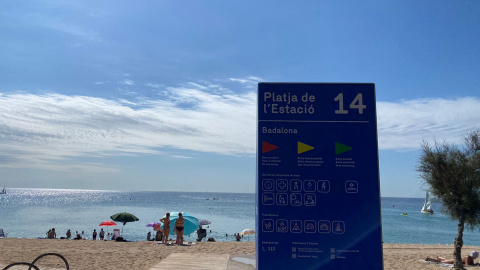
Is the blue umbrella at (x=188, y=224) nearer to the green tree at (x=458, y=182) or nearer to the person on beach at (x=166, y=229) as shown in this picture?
the person on beach at (x=166, y=229)

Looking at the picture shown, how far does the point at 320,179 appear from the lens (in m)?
3.52

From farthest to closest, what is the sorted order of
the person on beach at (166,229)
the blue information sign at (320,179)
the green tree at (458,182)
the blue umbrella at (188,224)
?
1. the blue umbrella at (188,224)
2. the person on beach at (166,229)
3. the green tree at (458,182)
4. the blue information sign at (320,179)

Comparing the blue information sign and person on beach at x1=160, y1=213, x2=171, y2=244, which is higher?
the blue information sign

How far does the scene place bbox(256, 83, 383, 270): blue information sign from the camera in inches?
138

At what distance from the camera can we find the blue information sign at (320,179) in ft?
11.5

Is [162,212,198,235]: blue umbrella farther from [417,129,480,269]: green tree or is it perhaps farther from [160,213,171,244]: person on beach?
[417,129,480,269]: green tree

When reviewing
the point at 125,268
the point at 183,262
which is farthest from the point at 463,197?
the point at 125,268

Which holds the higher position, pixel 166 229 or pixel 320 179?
pixel 320 179

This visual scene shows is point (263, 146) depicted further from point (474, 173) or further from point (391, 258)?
point (391, 258)

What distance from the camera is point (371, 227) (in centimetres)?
347

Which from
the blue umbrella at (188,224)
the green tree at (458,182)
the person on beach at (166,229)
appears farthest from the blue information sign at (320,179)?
the blue umbrella at (188,224)

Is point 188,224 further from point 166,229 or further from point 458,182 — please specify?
point 458,182

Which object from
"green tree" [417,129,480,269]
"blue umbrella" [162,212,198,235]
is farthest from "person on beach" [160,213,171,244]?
"green tree" [417,129,480,269]

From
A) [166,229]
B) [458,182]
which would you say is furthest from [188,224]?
[458,182]
